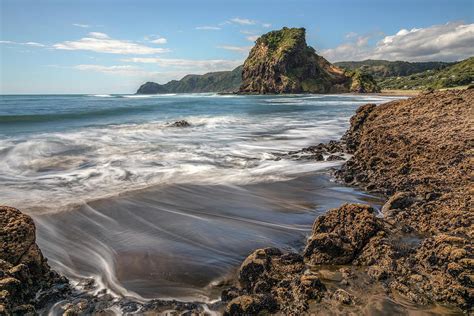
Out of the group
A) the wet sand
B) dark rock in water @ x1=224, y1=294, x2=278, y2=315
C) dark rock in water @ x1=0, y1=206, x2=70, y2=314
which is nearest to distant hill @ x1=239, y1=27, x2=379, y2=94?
the wet sand

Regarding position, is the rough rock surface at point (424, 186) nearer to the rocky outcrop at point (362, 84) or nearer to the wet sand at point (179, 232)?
the wet sand at point (179, 232)

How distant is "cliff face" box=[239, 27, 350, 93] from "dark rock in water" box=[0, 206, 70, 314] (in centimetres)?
11794

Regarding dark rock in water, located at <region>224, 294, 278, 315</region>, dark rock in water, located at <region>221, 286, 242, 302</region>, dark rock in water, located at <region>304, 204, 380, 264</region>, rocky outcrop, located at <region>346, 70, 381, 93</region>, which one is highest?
rocky outcrop, located at <region>346, 70, 381, 93</region>

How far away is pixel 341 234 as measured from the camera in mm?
5203

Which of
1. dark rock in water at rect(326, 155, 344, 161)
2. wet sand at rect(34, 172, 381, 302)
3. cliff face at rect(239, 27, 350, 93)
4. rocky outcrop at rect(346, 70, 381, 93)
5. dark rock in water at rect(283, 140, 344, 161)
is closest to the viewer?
wet sand at rect(34, 172, 381, 302)

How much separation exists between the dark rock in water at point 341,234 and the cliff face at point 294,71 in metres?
116

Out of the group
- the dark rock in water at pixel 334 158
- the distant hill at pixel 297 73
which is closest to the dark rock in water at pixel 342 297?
the dark rock in water at pixel 334 158

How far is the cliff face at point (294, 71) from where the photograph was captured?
390 ft

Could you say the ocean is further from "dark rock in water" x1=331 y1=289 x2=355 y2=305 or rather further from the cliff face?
the cliff face

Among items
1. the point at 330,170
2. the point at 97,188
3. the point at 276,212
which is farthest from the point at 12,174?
the point at 330,170

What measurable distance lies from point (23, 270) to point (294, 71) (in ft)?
407

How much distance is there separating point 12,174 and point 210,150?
7.06 m

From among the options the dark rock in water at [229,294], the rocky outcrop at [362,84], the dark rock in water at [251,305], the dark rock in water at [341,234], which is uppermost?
the rocky outcrop at [362,84]

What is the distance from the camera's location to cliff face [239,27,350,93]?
390 feet
